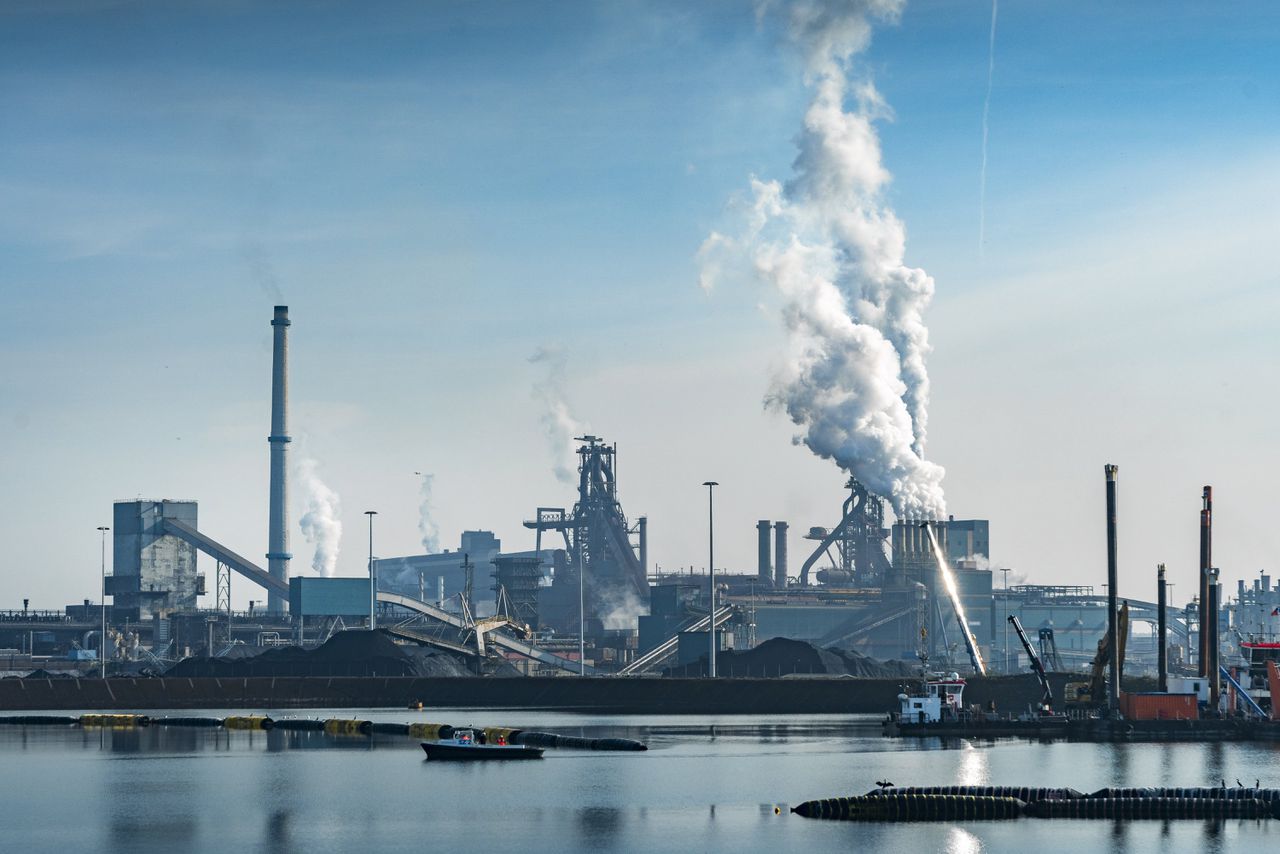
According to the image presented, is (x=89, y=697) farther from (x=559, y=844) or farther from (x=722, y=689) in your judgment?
(x=559, y=844)

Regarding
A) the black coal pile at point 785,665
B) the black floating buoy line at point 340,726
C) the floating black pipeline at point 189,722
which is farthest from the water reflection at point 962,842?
the black coal pile at point 785,665

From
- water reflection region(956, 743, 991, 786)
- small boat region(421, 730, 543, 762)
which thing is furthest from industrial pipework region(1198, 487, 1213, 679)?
small boat region(421, 730, 543, 762)

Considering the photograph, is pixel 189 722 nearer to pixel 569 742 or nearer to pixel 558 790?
pixel 569 742

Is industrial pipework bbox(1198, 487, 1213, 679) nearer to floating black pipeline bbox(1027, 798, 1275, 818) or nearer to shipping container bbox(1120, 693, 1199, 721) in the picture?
shipping container bbox(1120, 693, 1199, 721)

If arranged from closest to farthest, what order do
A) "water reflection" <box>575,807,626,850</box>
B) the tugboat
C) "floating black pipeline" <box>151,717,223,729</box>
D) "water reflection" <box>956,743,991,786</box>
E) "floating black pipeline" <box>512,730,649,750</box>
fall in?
"water reflection" <box>575,807,626,850</box> → "water reflection" <box>956,743,991,786</box> → "floating black pipeline" <box>512,730,649,750</box> → the tugboat → "floating black pipeline" <box>151,717,223,729</box>

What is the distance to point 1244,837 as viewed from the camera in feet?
230

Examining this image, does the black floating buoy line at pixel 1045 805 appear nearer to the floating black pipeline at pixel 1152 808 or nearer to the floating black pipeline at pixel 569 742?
the floating black pipeline at pixel 1152 808

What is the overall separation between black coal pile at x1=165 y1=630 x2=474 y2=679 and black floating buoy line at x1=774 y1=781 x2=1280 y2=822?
120039 millimetres

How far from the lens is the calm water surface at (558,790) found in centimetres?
7044

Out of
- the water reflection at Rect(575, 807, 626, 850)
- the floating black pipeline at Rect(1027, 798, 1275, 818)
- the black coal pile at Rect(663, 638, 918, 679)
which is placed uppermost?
the floating black pipeline at Rect(1027, 798, 1275, 818)

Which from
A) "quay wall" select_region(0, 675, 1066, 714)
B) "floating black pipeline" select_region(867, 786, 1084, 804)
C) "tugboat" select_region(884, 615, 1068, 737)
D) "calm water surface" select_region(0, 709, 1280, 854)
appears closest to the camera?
"calm water surface" select_region(0, 709, 1280, 854)

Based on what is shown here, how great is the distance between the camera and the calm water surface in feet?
231

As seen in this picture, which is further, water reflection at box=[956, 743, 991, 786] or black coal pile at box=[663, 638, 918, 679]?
black coal pile at box=[663, 638, 918, 679]

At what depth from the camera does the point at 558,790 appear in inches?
3479
